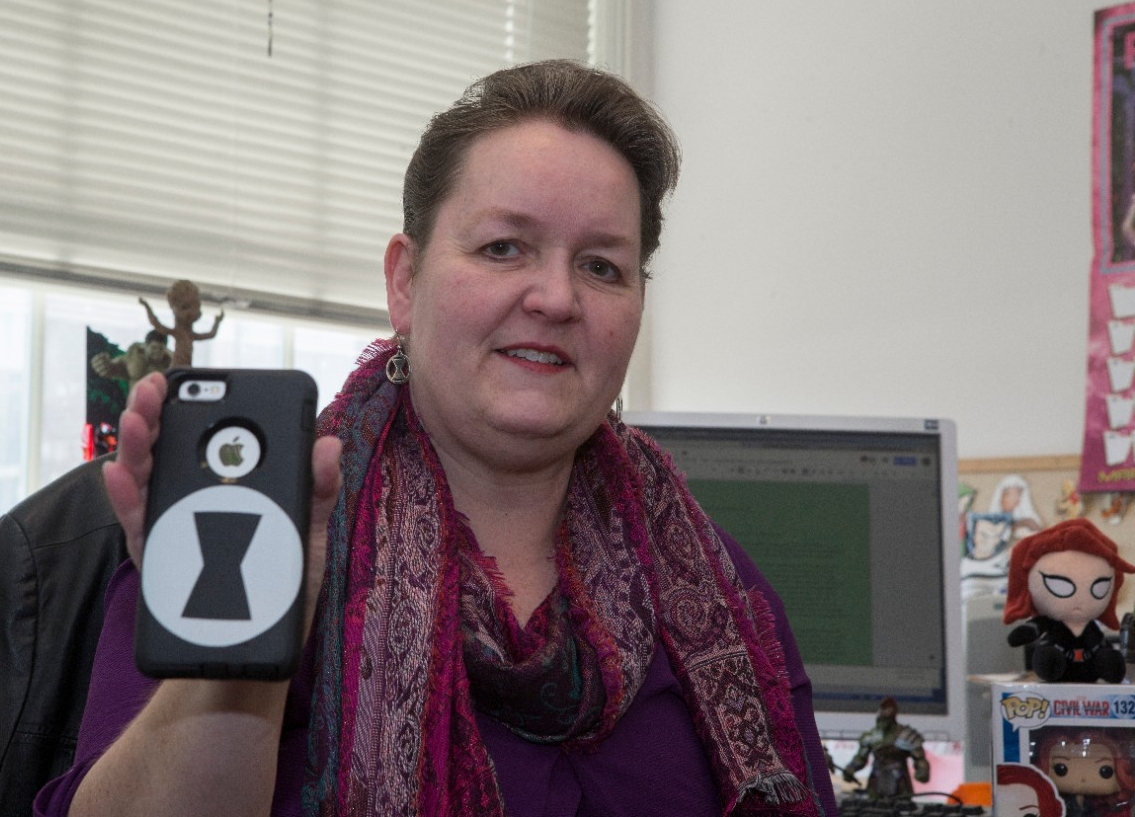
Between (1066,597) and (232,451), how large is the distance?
1.09 metres

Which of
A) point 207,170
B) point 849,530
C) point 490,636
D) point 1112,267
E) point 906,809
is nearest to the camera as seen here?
point 490,636

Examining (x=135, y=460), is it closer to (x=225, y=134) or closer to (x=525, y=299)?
(x=525, y=299)

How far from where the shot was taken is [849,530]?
59.2 inches

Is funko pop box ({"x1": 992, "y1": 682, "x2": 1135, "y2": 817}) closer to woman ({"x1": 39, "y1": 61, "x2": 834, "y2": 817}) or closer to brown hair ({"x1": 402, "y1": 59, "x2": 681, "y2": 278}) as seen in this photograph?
woman ({"x1": 39, "y1": 61, "x2": 834, "y2": 817})

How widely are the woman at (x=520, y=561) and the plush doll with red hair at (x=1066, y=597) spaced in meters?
0.39

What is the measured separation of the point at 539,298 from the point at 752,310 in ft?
5.17

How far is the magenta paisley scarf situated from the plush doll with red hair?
0.42 meters

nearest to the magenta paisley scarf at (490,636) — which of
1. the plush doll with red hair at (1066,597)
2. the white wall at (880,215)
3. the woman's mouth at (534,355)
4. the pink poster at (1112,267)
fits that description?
the woman's mouth at (534,355)

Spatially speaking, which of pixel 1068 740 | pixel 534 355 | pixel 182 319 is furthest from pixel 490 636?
pixel 182 319

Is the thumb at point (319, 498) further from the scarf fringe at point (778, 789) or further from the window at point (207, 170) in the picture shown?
the window at point (207, 170)

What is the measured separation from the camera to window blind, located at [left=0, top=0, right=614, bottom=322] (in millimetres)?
1994

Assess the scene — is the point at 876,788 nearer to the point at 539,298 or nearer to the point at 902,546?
the point at 902,546

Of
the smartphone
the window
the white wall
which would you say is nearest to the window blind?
the window

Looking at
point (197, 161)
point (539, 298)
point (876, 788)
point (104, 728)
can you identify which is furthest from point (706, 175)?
point (104, 728)
